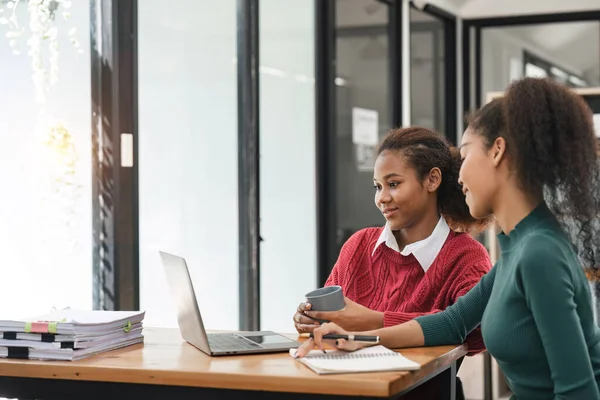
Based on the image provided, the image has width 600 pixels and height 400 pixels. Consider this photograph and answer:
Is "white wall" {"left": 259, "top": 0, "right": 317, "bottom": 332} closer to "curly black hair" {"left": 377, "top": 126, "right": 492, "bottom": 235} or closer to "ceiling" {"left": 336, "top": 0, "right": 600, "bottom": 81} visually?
"ceiling" {"left": 336, "top": 0, "right": 600, "bottom": 81}

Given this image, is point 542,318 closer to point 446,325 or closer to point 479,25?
point 446,325

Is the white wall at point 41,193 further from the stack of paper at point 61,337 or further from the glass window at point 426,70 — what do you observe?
the glass window at point 426,70

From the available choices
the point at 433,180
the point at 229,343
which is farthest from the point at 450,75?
the point at 229,343

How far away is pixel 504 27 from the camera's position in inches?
248

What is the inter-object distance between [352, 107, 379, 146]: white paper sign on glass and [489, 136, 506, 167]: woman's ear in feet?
10.2

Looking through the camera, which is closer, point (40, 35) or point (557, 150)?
point (557, 150)

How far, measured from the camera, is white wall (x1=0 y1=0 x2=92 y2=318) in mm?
2898

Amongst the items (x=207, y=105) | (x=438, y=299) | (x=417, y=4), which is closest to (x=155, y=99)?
(x=207, y=105)

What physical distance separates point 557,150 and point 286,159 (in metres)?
2.74

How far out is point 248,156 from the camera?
4105mm

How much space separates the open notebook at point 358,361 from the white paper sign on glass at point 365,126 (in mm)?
3130

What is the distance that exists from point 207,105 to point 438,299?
6.22 feet

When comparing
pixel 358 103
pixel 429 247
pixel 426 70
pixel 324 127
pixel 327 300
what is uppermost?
pixel 426 70

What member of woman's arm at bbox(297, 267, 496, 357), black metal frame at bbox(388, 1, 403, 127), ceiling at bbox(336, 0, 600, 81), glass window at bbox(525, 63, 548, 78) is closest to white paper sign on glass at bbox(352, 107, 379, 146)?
black metal frame at bbox(388, 1, 403, 127)
